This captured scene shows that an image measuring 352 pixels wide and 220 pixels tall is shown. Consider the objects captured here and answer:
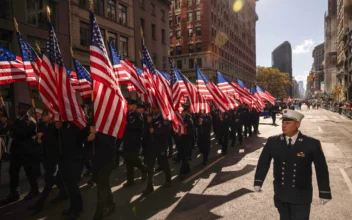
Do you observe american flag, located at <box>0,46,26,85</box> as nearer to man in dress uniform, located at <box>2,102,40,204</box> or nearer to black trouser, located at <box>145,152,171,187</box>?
man in dress uniform, located at <box>2,102,40,204</box>

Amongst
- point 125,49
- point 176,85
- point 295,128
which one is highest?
point 125,49

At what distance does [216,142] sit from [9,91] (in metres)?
12.9

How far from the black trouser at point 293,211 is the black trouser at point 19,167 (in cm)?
535

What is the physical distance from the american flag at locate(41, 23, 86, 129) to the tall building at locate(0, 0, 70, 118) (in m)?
10.5

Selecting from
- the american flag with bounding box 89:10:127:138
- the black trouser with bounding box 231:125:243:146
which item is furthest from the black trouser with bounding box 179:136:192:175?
the black trouser with bounding box 231:125:243:146

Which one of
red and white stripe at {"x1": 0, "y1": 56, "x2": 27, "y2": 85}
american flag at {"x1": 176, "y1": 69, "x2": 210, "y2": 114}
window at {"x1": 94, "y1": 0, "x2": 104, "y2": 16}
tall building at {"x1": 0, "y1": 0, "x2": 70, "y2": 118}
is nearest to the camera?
red and white stripe at {"x1": 0, "y1": 56, "x2": 27, "y2": 85}

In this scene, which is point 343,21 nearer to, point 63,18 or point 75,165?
point 63,18

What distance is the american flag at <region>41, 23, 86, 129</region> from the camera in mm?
5301

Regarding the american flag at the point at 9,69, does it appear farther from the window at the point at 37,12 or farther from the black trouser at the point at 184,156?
the window at the point at 37,12

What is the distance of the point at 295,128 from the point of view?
3.34 m

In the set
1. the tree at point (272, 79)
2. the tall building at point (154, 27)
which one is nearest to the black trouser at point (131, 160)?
the tall building at point (154, 27)

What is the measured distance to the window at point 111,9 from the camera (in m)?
25.4

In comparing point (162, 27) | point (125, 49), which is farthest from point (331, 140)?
point (162, 27)

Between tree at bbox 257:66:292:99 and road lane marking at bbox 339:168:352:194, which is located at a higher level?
tree at bbox 257:66:292:99
